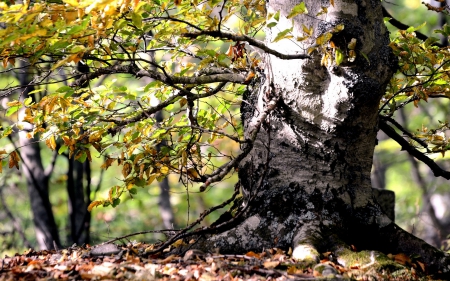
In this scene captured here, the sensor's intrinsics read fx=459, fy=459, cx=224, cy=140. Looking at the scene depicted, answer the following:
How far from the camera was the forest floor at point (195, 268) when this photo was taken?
2262 millimetres

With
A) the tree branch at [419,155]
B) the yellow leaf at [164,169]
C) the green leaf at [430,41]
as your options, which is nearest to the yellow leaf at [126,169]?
the yellow leaf at [164,169]

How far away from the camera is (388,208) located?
4.77 metres

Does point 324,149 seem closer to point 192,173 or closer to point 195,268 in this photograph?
point 192,173

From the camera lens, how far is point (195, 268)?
2.42 meters

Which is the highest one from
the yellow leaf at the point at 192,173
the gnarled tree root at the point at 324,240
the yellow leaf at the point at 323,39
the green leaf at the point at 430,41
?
the green leaf at the point at 430,41

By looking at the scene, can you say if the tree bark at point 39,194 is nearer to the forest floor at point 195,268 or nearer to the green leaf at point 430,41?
the forest floor at point 195,268

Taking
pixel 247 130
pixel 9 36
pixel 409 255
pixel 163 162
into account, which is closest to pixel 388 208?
pixel 409 255

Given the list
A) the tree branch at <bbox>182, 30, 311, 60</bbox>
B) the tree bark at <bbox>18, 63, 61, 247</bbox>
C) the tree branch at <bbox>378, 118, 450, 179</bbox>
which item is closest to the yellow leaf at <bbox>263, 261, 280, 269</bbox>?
the tree branch at <bbox>182, 30, 311, 60</bbox>

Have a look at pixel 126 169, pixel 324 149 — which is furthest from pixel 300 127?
pixel 126 169

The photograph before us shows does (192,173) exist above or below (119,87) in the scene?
below

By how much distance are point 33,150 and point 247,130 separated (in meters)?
3.43

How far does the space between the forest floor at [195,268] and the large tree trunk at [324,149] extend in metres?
0.21

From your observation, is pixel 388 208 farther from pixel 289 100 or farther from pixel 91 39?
pixel 91 39

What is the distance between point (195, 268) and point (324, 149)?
1127 mm
